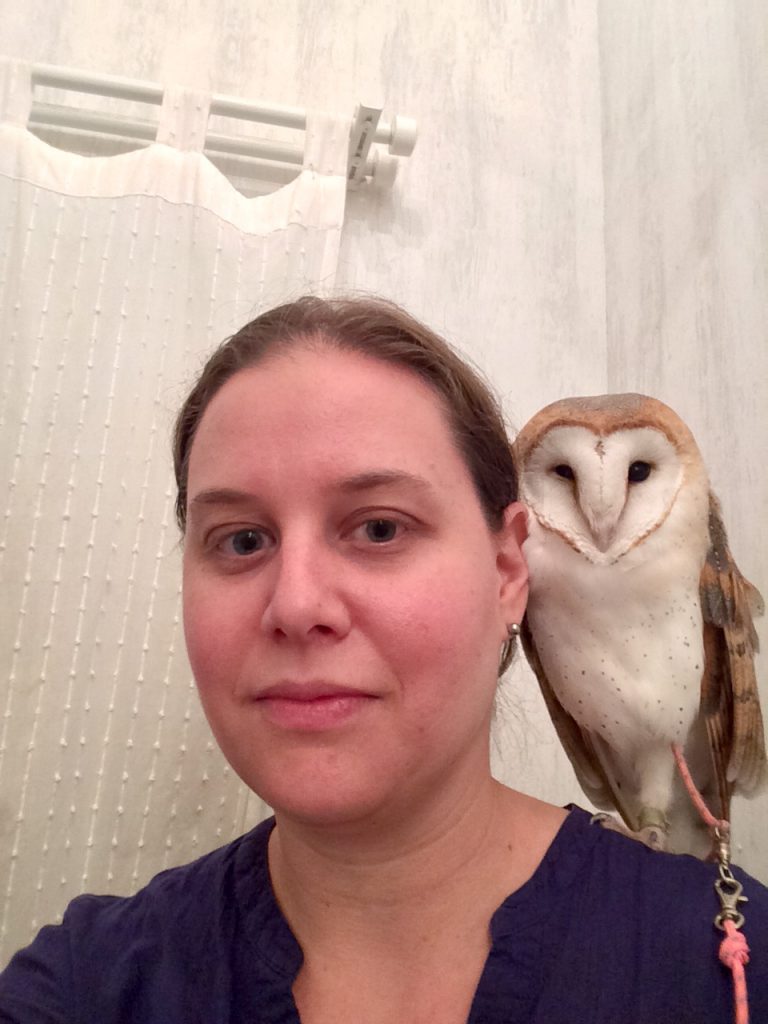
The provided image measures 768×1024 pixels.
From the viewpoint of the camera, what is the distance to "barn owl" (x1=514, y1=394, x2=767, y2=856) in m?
0.63

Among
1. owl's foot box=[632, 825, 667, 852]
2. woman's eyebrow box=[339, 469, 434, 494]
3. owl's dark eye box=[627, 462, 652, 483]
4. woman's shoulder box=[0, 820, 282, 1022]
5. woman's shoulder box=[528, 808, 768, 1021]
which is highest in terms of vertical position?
owl's dark eye box=[627, 462, 652, 483]

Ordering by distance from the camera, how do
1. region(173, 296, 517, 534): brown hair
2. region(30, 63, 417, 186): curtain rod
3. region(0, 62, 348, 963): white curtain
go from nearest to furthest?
region(173, 296, 517, 534): brown hair
region(0, 62, 348, 963): white curtain
region(30, 63, 417, 186): curtain rod

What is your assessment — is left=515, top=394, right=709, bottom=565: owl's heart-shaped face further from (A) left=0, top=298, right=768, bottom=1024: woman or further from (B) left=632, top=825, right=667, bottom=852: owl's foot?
(B) left=632, top=825, right=667, bottom=852: owl's foot

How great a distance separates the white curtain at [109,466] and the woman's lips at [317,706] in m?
0.56

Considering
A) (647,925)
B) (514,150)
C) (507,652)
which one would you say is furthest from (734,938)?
(514,150)

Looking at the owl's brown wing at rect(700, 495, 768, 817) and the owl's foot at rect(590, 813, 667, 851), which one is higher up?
the owl's brown wing at rect(700, 495, 768, 817)

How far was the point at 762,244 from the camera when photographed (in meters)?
0.83

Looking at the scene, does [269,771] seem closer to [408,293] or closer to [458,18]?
[408,293]

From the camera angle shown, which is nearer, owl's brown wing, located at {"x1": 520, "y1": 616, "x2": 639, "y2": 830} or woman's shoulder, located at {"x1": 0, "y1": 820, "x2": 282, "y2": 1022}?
woman's shoulder, located at {"x1": 0, "y1": 820, "x2": 282, "y2": 1022}

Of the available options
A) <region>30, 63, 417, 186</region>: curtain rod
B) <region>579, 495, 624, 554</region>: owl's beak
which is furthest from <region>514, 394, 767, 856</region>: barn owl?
<region>30, 63, 417, 186</region>: curtain rod

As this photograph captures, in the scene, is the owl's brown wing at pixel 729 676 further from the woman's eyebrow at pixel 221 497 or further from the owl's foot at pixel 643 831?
the woman's eyebrow at pixel 221 497

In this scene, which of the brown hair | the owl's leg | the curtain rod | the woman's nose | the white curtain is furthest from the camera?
the curtain rod

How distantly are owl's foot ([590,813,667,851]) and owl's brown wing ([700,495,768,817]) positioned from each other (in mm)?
78

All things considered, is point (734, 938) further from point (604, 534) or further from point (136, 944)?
point (136, 944)
